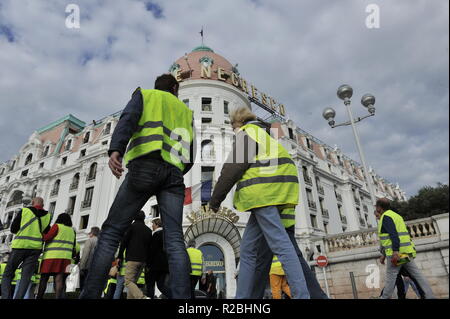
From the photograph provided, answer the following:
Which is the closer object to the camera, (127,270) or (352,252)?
(127,270)

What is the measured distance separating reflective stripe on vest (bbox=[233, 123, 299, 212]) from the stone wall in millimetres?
7438

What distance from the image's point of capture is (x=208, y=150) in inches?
898

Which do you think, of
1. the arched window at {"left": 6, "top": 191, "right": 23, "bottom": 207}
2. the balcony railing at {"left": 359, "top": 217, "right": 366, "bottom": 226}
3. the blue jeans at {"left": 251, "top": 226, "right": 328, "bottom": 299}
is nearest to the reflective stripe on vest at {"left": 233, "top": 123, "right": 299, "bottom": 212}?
the blue jeans at {"left": 251, "top": 226, "right": 328, "bottom": 299}

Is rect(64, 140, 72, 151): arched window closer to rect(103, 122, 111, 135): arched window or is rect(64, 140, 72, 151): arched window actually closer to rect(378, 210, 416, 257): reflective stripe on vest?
rect(103, 122, 111, 135): arched window

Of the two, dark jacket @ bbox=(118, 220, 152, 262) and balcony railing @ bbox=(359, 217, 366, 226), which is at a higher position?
balcony railing @ bbox=(359, 217, 366, 226)

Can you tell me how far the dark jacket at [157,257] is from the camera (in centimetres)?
420

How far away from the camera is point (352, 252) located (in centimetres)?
1066

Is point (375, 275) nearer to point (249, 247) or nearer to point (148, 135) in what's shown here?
point (249, 247)

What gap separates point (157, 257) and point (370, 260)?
8998 millimetres

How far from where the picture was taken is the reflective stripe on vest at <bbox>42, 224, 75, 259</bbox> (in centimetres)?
491

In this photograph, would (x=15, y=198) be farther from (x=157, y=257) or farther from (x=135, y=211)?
(x=135, y=211)
